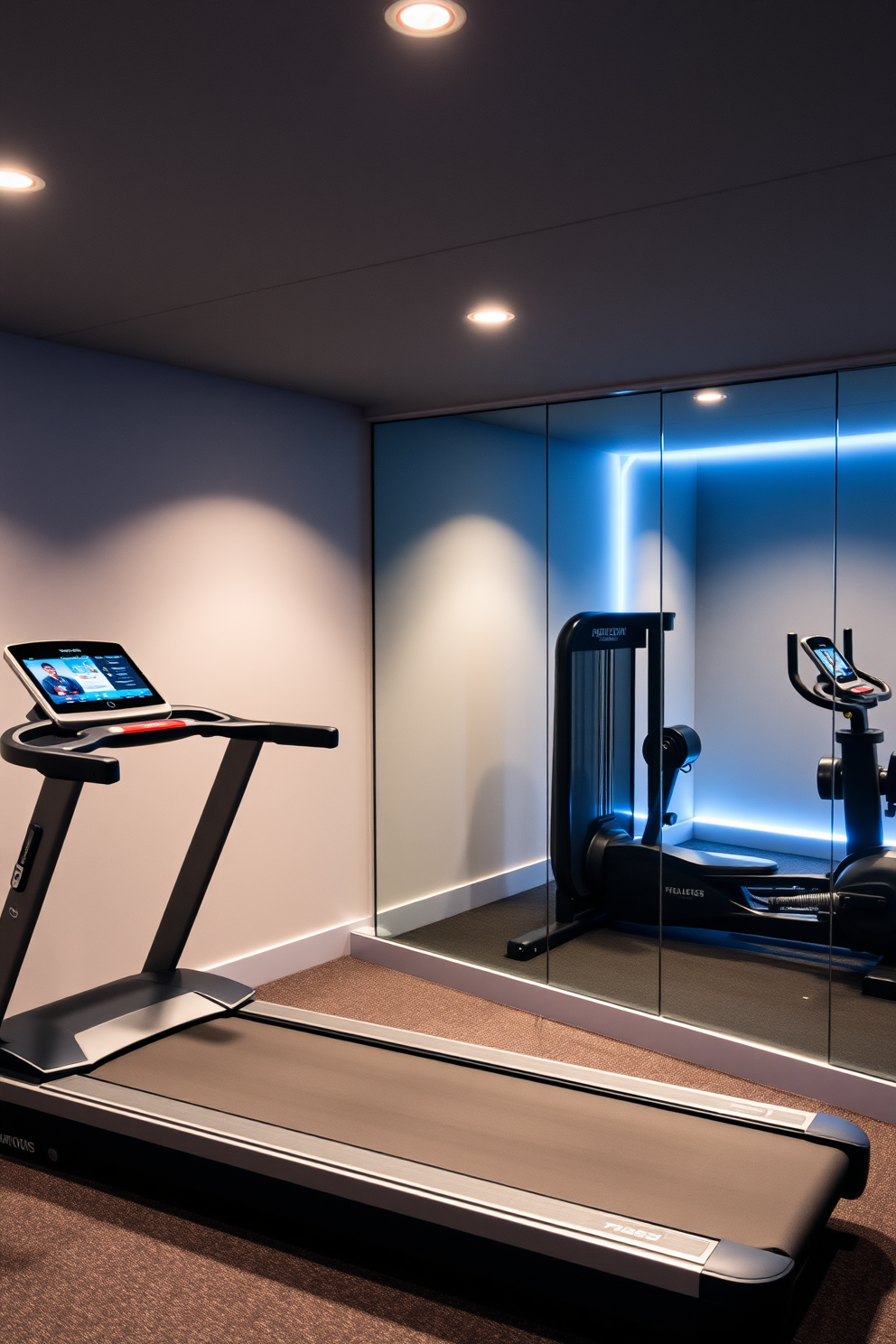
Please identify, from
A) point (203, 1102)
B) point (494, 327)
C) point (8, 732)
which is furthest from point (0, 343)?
point (203, 1102)

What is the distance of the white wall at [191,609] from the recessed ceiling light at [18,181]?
136cm

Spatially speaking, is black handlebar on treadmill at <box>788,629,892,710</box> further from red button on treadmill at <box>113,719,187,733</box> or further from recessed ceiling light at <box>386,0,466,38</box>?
recessed ceiling light at <box>386,0,466,38</box>

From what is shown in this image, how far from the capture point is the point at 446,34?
62.1 inches

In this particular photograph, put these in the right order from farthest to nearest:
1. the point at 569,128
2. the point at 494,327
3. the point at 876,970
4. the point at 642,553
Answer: the point at 642,553 → the point at 876,970 → the point at 494,327 → the point at 569,128

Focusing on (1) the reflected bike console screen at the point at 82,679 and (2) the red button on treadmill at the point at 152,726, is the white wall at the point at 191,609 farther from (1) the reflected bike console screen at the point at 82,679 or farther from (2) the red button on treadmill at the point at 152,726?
(2) the red button on treadmill at the point at 152,726

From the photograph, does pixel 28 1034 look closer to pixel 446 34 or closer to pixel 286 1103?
pixel 286 1103

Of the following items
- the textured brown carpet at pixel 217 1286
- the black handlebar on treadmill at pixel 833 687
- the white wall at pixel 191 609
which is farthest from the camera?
the white wall at pixel 191 609

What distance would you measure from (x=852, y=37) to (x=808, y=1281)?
2.51 m

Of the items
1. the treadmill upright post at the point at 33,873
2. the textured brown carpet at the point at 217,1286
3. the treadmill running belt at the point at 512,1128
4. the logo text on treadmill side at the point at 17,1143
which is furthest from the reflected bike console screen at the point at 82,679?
the textured brown carpet at the point at 217,1286

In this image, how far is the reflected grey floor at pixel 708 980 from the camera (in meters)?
3.47

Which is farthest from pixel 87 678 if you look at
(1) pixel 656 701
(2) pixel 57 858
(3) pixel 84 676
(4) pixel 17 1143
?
(1) pixel 656 701

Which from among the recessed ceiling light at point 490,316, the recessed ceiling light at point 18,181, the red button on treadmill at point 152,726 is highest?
the recessed ceiling light at point 490,316

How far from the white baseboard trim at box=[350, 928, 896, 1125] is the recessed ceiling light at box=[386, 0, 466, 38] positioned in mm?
3057

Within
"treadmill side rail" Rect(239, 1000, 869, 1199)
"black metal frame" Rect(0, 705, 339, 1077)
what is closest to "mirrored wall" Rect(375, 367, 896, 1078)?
"treadmill side rail" Rect(239, 1000, 869, 1199)
